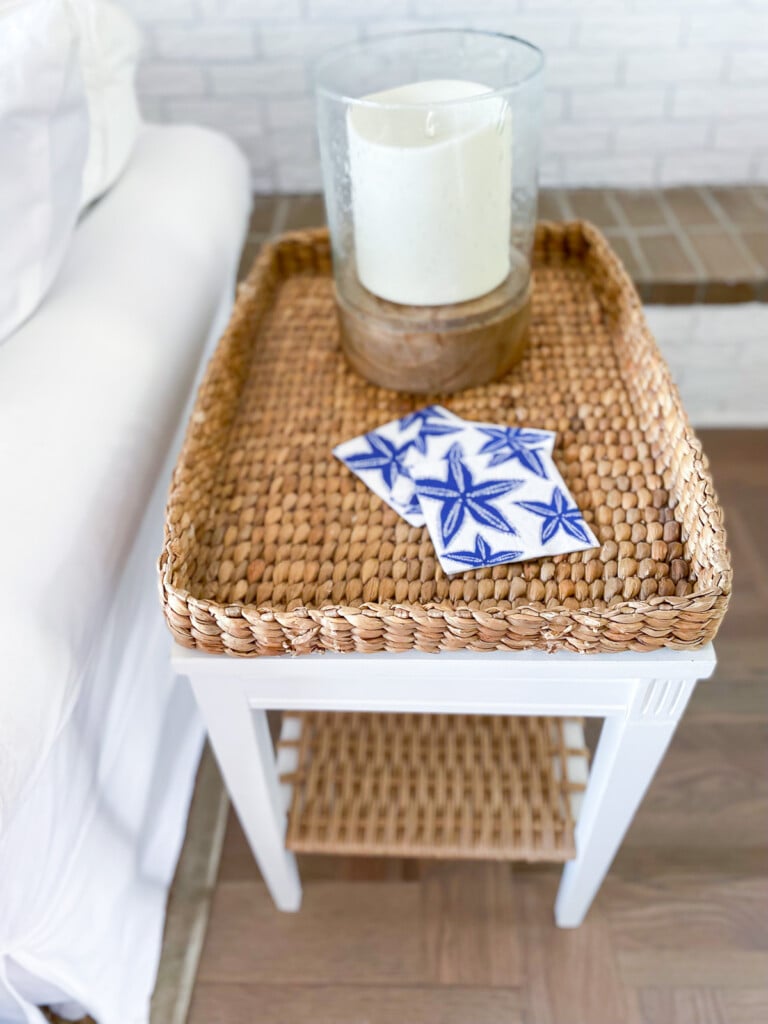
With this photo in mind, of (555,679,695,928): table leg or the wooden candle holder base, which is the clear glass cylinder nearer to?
the wooden candle holder base

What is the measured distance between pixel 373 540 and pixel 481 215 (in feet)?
0.91

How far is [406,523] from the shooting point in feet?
1.90

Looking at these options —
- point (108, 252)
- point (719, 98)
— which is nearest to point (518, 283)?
point (108, 252)

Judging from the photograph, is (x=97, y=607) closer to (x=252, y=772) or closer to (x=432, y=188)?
(x=252, y=772)

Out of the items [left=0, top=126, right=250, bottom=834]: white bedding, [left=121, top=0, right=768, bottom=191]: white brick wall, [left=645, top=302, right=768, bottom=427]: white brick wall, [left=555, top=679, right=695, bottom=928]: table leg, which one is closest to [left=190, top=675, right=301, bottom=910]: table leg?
[left=0, top=126, right=250, bottom=834]: white bedding

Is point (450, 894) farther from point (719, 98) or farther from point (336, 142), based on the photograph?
point (719, 98)

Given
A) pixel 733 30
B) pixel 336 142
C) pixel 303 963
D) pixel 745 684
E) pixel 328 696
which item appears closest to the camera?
pixel 328 696

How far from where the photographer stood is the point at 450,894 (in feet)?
2.78

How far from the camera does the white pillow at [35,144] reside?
0.58m

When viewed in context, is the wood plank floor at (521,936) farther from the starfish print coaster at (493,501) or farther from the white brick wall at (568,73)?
the white brick wall at (568,73)

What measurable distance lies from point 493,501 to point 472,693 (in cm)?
14

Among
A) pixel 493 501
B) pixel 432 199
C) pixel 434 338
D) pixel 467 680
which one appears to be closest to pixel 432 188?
pixel 432 199

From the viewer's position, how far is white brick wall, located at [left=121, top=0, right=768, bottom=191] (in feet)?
3.73

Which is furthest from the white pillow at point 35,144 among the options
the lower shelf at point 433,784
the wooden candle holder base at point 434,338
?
the lower shelf at point 433,784
